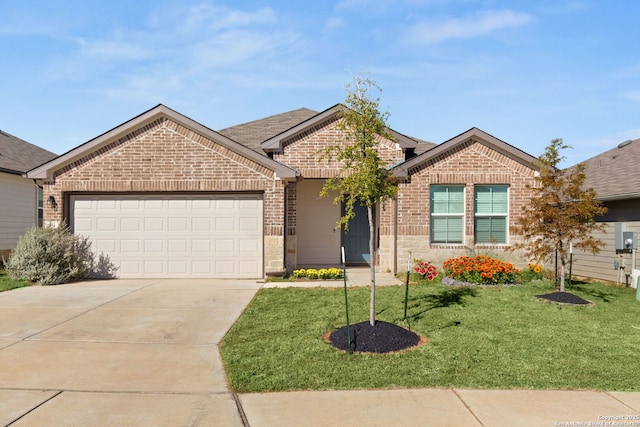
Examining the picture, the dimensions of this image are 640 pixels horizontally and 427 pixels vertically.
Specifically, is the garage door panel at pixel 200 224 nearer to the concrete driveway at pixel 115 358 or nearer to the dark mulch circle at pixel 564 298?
the concrete driveway at pixel 115 358

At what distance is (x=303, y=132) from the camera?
1509cm

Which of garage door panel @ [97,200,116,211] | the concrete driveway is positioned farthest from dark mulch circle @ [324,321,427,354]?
garage door panel @ [97,200,116,211]

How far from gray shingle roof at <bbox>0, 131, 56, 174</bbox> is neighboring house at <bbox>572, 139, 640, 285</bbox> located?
812 inches

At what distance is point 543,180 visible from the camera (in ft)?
34.6

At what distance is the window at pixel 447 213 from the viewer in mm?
14328

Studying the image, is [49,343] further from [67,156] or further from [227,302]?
[67,156]

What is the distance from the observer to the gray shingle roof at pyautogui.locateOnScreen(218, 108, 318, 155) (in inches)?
729

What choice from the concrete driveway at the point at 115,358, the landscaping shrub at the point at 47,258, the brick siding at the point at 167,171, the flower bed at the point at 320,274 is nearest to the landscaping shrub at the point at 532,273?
the flower bed at the point at 320,274

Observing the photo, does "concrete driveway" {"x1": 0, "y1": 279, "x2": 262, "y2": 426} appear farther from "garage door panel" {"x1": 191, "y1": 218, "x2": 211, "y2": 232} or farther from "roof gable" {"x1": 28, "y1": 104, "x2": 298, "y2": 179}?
"roof gable" {"x1": 28, "y1": 104, "x2": 298, "y2": 179}

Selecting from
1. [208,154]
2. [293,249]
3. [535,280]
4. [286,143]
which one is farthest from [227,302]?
[535,280]

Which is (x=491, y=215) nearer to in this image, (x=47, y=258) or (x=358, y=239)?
(x=358, y=239)

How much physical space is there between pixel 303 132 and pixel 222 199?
3576mm

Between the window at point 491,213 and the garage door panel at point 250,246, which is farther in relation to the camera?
the window at point 491,213

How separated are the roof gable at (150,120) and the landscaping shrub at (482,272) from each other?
5.43 meters
